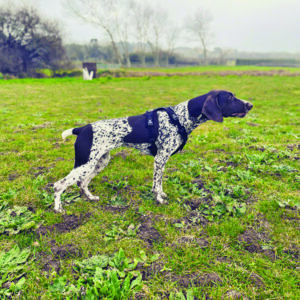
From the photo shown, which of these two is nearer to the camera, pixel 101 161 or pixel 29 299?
pixel 29 299

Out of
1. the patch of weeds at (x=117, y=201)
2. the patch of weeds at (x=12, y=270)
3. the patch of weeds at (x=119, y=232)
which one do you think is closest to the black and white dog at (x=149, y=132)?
the patch of weeds at (x=117, y=201)

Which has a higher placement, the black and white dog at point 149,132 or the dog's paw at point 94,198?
the black and white dog at point 149,132

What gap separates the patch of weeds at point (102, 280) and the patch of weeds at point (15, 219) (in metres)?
1.11

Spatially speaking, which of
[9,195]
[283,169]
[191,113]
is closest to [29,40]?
[9,195]

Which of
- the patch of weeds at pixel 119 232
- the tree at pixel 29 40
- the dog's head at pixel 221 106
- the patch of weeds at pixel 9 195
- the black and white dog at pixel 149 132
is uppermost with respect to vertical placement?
the tree at pixel 29 40

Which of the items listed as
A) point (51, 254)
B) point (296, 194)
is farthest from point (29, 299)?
point (296, 194)

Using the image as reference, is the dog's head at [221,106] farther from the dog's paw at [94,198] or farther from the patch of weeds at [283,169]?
the dog's paw at [94,198]

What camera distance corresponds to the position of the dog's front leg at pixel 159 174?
380 cm

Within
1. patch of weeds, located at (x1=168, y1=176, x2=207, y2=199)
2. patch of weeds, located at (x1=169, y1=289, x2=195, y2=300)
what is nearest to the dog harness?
patch of weeds, located at (x1=168, y1=176, x2=207, y2=199)

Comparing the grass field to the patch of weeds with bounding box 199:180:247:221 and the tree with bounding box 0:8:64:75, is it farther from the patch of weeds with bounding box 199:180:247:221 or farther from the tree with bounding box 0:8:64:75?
the tree with bounding box 0:8:64:75

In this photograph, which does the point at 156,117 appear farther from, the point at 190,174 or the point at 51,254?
the point at 51,254

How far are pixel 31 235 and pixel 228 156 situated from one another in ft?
15.3

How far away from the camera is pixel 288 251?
2688 mm

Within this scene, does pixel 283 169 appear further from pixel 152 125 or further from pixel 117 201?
pixel 117 201
